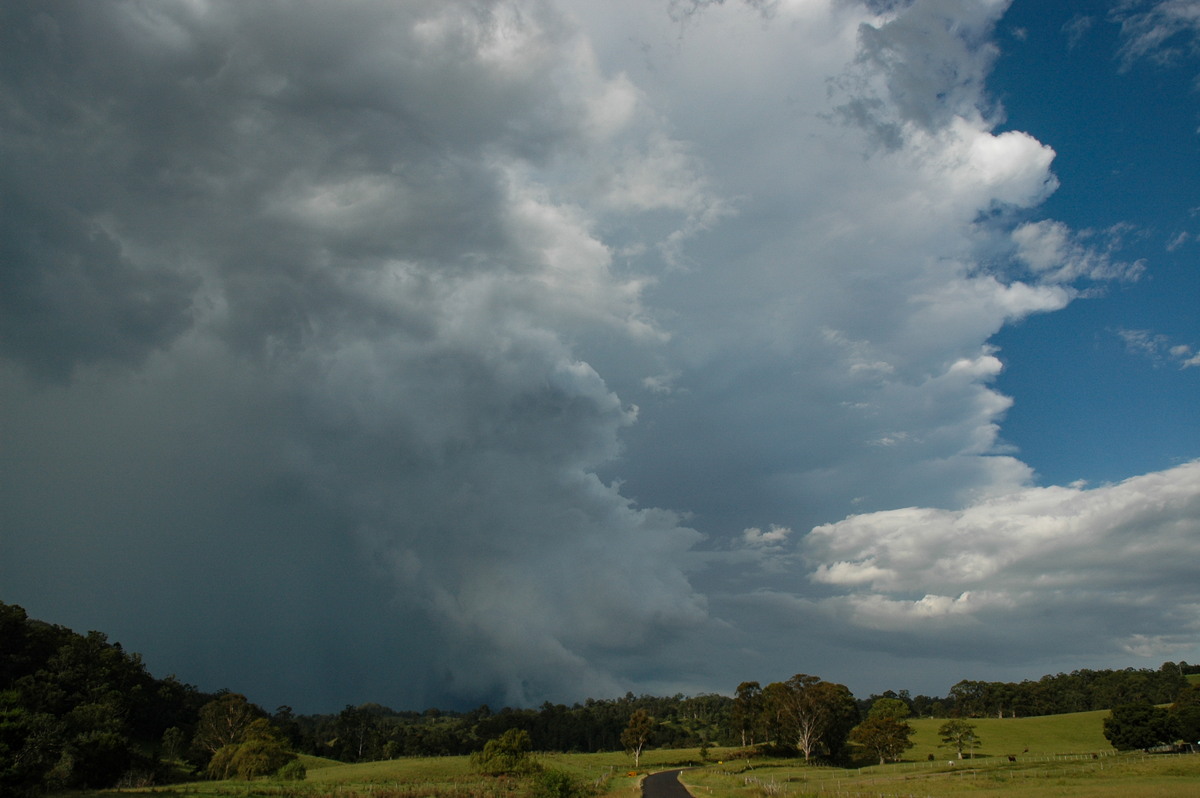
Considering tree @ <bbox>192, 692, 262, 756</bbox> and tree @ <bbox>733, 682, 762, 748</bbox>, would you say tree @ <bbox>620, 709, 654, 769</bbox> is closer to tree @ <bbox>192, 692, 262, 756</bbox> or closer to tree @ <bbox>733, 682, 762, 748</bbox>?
tree @ <bbox>733, 682, 762, 748</bbox>

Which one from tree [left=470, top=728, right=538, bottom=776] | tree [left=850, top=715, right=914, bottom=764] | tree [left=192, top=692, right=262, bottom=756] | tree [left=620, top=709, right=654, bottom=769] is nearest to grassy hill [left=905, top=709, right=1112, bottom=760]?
tree [left=850, top=715, right=914, bottom=764]

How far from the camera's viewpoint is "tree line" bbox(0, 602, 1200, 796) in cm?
6631

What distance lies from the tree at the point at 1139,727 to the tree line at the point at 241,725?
97.3 inches

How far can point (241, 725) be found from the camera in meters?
115

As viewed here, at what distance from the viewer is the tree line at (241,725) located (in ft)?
218

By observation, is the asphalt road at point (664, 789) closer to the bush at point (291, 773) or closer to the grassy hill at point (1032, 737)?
the bush at point (291, 773)

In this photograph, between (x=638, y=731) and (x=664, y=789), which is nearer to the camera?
(x=664, y=789)

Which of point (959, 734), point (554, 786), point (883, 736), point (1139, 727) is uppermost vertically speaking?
point (554, 786)

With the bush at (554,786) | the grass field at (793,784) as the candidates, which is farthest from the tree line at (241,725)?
the bush at (554,786)

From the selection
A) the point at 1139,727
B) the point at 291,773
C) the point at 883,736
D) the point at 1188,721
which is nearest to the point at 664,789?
the point at 291,773

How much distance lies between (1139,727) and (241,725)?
134 meters

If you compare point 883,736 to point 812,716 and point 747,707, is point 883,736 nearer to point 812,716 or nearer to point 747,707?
point 812,716

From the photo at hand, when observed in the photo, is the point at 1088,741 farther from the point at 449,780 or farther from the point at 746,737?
the point at 449,780

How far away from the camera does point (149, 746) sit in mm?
123438
